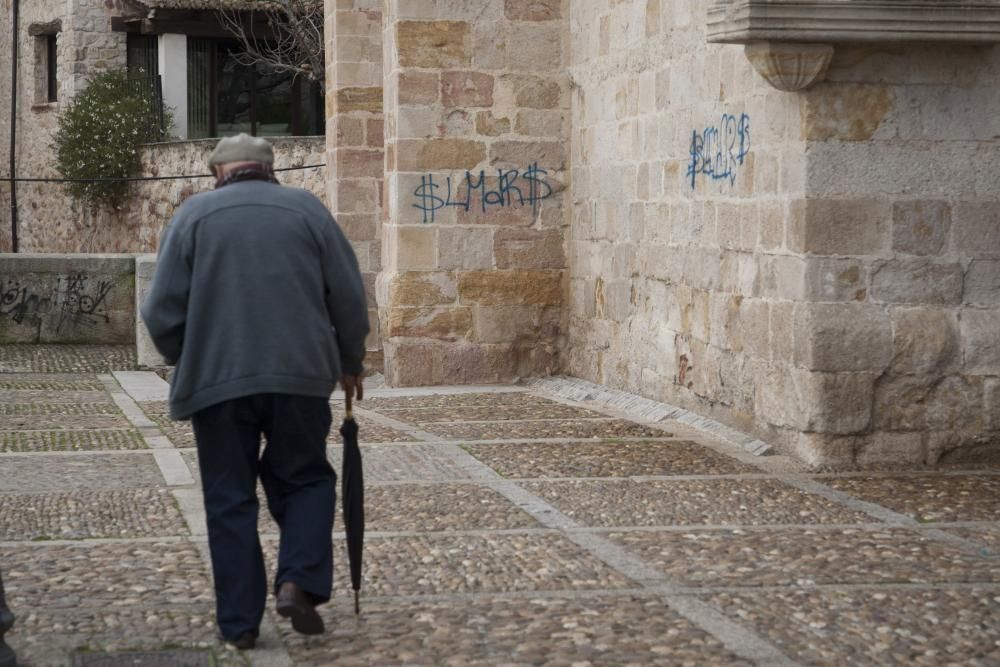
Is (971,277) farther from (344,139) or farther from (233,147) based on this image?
(344,139)

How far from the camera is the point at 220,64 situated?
103ft

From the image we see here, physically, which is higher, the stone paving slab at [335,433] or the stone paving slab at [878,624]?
the stone paving slab at [878,624]

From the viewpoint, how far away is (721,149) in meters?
9.39

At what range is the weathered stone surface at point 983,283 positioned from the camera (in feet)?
26.9

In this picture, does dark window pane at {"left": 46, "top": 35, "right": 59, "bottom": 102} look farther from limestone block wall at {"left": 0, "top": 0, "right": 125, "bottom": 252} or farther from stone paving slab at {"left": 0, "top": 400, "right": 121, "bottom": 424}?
stone paving slab at {"left": 0, "top": 400, "right": 121, "bottom": 424}

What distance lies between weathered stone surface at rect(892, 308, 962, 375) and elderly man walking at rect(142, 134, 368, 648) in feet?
13.3

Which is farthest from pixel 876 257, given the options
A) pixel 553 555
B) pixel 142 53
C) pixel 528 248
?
pixel 142 53

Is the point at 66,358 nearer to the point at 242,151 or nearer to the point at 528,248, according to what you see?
the point at 528,248

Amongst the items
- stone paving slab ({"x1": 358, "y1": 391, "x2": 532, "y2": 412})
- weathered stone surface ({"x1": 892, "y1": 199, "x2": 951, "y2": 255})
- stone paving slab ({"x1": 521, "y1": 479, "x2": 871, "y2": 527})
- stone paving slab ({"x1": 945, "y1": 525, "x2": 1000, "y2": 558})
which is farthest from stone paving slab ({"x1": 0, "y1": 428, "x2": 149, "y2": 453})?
stone paving slab ({"x1": 945, "y1": 525, "x2": 1000, "y2": 558})

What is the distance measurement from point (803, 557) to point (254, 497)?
6.91ft

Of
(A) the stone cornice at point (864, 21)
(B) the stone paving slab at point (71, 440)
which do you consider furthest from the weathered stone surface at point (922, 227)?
(B) the stone paving slab at point (71, 440)

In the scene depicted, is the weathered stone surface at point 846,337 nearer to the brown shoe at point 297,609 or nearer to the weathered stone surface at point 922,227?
the weathered stone surface at point 922,227

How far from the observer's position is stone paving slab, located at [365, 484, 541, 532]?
6.55m

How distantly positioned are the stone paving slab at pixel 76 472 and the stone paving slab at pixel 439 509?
43.9 inches
